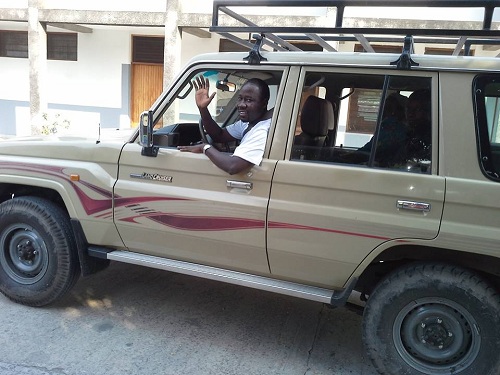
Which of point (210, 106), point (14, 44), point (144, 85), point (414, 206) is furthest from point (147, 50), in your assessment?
point (414, 206)

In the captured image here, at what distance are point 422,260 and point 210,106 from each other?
1844 millimetres

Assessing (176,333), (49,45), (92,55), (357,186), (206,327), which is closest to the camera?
(357,186)

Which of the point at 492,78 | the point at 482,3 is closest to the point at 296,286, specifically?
the point at 492,78

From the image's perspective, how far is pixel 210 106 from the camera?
338cm

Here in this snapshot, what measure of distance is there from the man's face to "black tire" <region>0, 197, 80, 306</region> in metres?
1.61

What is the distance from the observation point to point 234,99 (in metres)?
3.44

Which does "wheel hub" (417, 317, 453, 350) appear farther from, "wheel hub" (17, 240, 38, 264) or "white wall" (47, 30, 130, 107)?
"white wall" (47, 30, 130, 107)

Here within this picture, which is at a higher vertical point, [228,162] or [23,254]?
[228,162]

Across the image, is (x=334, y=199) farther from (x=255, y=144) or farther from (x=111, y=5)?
(x=111, y=5)

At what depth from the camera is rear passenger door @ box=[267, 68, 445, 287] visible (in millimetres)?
2518

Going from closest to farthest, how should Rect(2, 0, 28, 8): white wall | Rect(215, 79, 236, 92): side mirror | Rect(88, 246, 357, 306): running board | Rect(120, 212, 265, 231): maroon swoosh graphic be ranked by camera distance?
Rect(88, 246, 357, 306): running board < Rect(120, 212, 265, 231): maroon swoosh graphic < Rect(215, 79, 236, 92): side mirror < Rect(2, 0, 28, 8): white wall

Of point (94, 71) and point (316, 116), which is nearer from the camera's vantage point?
point (316, 116)

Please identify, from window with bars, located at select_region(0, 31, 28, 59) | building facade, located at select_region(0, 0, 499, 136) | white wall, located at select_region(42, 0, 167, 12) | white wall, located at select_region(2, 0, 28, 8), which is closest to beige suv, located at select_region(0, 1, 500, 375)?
building facade, located at select_region(0, 0, 499, 136)

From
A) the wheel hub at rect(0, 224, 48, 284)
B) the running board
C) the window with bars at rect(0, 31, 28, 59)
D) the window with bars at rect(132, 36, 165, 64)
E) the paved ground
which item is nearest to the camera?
the running board
